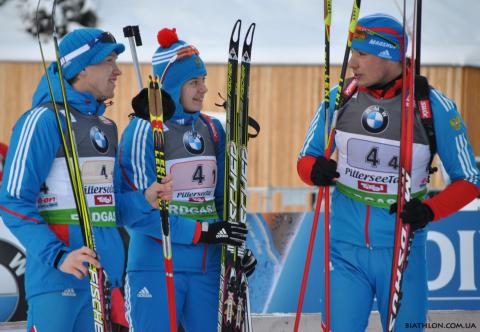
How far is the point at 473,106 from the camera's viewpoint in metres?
16.0

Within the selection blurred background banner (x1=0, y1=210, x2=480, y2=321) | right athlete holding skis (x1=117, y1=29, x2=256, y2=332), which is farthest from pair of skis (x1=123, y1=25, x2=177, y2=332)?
blurred background banner (x1=0, y1=210, x2=480, y2=321)

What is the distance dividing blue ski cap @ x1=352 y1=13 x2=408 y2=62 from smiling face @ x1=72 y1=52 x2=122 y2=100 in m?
1.07

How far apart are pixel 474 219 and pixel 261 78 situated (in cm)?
1060

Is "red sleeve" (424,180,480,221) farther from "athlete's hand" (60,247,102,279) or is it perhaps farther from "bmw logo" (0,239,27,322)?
"bmw logo" (0,239,27,322)

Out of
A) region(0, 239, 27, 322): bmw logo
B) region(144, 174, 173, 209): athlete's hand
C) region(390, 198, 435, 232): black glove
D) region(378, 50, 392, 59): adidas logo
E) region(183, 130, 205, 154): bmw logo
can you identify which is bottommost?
region(0, 239, 27, 322): bmw logo

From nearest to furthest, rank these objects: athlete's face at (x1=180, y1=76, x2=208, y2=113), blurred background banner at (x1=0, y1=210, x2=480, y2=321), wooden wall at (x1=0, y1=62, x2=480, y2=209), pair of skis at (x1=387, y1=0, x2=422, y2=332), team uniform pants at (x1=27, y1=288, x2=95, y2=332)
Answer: team uniform pants at (x1=27, y1=288, x2=95, y2=332) < pair of skis at (x1=387, y1=0, x2=422, y2=332) < athlete's face at (x1=180, y1=76, x2=208, y2=113) < blurred background banner at (x1=0, y1=210, x2=480, y2=321) < wooden wall at (x1=0, y1=62, x2=480, y2=209)

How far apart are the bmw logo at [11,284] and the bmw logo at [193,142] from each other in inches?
99.3

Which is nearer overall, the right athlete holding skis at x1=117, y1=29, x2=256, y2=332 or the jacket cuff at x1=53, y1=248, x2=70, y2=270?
the jacket cuff at x1=53, y1=248, x2=70, y2=270

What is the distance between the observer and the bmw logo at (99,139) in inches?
120

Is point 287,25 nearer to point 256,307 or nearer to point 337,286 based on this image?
point 256,307

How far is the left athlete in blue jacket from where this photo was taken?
112 inches

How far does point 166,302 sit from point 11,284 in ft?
7.99

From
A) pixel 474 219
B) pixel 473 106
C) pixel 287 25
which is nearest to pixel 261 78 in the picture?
pixel 287 25

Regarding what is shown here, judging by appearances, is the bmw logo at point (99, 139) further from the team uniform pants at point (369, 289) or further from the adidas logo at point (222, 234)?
the team uniform pants at point (369, 289)
